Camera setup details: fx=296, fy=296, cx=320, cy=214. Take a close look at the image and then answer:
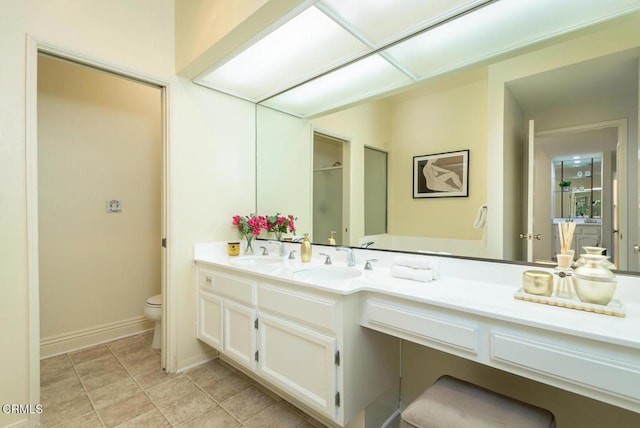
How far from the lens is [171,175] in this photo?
6.89 ft

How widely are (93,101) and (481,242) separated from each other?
3.22 m

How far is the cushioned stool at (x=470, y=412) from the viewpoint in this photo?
99cm

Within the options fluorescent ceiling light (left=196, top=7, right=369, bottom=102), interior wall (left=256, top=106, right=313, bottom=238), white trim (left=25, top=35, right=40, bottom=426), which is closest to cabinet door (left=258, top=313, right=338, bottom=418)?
interior wall (left=256, top=106, right=313, bottom=238)

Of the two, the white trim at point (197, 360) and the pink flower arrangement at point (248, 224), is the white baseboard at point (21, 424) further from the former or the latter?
the pink flower arrangement at point (248, 224)

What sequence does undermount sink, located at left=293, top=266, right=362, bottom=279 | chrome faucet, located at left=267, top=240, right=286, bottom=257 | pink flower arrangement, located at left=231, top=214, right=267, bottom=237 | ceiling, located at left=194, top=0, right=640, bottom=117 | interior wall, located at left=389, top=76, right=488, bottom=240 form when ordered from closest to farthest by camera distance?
ceiling, located at left=194, top=0, right=640, bottom=117, interior wall, located at left=389, top=76, right=488, bottom=240, undermount sink, located at left=293, top=266, right=362, bottom=279, chrome faucet, located at left=267, top=240, right=286, bottom=257, pink flower arrangement, located at left=231, top=214, right=267, bottom=237

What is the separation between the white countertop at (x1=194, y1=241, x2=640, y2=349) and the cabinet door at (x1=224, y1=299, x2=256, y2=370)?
25cm

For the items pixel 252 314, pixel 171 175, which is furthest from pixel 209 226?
pixel 252 314

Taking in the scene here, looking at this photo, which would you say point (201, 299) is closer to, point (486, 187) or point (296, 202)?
point (296, 202)

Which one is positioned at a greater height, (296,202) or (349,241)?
(296,202)

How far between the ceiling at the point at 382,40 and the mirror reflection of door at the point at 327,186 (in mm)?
312

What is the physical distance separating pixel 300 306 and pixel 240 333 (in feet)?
1.98

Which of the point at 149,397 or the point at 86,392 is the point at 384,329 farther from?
the point at 86,392

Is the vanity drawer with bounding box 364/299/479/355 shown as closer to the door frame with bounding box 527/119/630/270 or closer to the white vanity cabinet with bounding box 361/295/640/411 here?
the white vanity cabinet with bounding box 361/295/640/411

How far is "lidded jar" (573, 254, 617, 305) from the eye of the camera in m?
0.99
